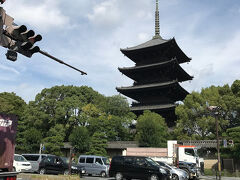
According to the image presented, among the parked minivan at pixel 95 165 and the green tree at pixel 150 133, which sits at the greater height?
the green tree at pixel 150 133

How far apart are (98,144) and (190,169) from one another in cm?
1893

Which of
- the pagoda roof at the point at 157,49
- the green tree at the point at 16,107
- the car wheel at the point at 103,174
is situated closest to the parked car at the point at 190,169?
the car wheel at the point at 103,174

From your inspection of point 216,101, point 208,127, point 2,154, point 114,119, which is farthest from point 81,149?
point 2,154

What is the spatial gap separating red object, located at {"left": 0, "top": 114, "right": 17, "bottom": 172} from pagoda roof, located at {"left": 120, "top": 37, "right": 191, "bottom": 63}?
1638 inches

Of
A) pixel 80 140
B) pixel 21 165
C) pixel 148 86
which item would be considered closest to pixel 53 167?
pixel 21 165

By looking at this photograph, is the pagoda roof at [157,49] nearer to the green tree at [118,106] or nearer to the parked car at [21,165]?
the green tree at [118,106]

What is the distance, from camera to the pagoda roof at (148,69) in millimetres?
46812

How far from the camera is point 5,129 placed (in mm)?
6039

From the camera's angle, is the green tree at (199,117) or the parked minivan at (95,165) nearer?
the parked minivan at (95,165)

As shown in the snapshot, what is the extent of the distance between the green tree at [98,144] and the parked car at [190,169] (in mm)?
17762

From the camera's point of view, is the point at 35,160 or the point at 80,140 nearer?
the point at 35,160

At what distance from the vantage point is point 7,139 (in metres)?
6.10

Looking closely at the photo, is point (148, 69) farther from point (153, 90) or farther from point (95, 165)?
point (95, 165)

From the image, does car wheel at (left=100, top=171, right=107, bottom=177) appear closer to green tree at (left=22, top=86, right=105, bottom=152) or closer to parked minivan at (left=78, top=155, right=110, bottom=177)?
parked minivan at (left=78, top=155, right=110, bottom=177)
